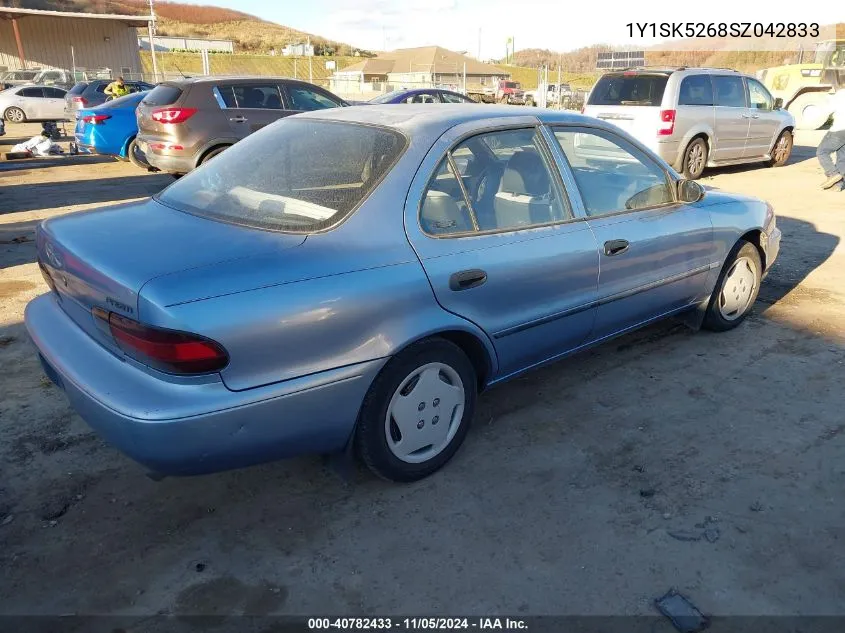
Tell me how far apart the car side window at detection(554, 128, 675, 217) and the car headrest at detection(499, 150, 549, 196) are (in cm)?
18

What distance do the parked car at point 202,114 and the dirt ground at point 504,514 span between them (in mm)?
5480

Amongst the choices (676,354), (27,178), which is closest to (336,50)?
(27,178)

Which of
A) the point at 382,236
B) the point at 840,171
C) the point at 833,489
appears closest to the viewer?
the point at 382,236

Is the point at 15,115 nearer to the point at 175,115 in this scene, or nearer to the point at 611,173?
the point at 175,115

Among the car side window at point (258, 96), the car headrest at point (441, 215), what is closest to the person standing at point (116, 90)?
the car side window at point (258, 96)

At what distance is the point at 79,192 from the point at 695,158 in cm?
988

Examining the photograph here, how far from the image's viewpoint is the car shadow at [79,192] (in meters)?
8.95

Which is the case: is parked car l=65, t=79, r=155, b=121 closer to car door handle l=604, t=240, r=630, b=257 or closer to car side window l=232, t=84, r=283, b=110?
car side window l=232, t=84, r=283, b=110

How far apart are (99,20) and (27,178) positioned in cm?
2674

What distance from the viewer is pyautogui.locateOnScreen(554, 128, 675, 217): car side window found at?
11.3 ft

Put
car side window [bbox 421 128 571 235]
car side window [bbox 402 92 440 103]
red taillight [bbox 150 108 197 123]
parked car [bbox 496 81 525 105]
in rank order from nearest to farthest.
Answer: car side window [bbox 421 128 571 235], red taillight [bbox 150 108 197 123], car side window [bbox 402 92 440 103], parked car [bbox 496 81 525 105]

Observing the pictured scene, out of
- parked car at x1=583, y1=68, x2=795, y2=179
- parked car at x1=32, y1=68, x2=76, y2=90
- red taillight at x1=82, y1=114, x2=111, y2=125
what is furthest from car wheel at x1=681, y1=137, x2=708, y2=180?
parked car at x1=32, y1=68, x2=76, y2=90

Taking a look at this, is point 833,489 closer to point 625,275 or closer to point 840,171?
point 625,275

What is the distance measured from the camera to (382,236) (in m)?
2.57
